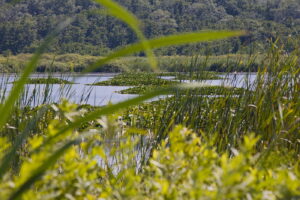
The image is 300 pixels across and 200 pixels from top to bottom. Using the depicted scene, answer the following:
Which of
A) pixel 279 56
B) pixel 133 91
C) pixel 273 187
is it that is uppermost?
pixel 279 56

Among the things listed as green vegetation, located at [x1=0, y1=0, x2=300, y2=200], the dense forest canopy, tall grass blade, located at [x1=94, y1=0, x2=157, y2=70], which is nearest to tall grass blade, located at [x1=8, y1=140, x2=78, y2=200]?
green vegetation, located at [x1=0, y1=0, x2=300, y2=200]

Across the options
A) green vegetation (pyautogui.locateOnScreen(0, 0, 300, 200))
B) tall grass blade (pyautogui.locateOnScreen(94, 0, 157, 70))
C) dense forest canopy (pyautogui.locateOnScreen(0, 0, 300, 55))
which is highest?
dense forest canopy (pyautogui.locateOnScreen(0, 0, 300, 55))

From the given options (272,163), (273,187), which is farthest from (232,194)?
(272,163)

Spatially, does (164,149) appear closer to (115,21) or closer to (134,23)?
(134,23)

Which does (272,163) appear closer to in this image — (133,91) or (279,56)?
(279,56)

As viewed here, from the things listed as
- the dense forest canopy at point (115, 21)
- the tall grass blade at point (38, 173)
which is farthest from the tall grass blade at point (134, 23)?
the dense forest canopy at point (115, 21)

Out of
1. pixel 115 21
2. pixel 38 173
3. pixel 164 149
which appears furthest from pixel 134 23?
pixel 115 21

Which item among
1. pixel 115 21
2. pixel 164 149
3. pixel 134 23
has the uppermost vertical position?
pixel 115 21

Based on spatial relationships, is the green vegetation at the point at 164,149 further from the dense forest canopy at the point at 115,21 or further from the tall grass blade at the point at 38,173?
the dense forest canopy at the point at 115,21

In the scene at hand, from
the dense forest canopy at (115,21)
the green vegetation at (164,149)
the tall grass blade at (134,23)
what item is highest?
the dense forest canopy at (115,21)

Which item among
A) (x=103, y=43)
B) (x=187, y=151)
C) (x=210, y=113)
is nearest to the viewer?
(x=187, y=151)

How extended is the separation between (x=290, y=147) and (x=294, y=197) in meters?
1.41

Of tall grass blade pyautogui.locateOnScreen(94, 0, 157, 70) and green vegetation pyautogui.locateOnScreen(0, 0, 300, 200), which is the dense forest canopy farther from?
tall grass blade pyautogui.locateOnScreen(94, 0, 157, 70)

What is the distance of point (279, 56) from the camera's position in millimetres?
2932
